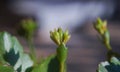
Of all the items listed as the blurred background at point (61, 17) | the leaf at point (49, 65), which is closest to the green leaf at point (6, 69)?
the leaf at point (49, 65)

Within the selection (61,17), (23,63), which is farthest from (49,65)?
(61,17)

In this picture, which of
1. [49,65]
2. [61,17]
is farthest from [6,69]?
[61,17]

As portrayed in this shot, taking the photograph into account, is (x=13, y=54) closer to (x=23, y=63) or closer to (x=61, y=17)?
(x=23, y=63)

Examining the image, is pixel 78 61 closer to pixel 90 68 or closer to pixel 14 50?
pixel 90 68

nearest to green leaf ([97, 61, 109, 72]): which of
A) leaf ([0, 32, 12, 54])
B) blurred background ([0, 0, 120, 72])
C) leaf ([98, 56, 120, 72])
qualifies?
leaf ([98, 56, 120, 72])

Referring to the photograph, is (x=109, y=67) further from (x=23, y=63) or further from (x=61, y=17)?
(x=61, y=17)

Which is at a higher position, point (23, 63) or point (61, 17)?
point (23, 63)

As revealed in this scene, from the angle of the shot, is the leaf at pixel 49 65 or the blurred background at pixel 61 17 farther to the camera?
the blurred background at pixel 61 17

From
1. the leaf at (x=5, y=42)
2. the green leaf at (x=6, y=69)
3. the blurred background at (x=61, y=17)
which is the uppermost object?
the leaf at (x=5, y=42)

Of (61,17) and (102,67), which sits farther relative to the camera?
(61,17)

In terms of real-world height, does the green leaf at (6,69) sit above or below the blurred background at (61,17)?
above

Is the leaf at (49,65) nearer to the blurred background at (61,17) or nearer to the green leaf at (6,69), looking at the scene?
the green leaf at (6,69)
